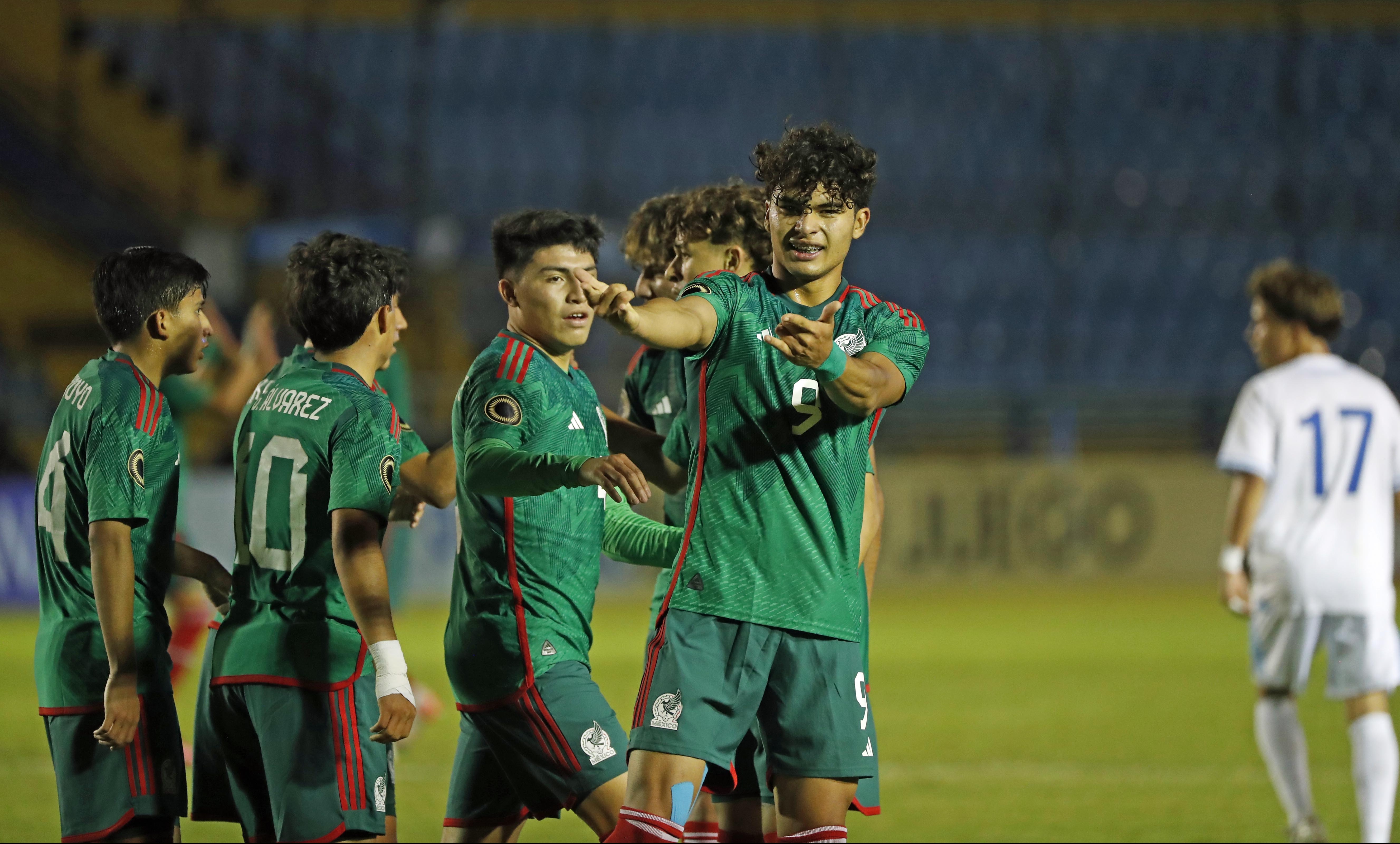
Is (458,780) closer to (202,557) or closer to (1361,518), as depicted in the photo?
(202,557)

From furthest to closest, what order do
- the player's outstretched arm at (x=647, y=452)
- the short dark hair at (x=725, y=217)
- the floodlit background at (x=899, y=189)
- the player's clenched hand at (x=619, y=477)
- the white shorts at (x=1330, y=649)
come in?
the floodlit background at (x=899, y=189)
the white shorts at (x=1330, y=649)
the short dark hair at (x=725, y=217)
the player's outstretched arm at (x=647, y=452)
the player's clenched hand at (x=619, y=477)

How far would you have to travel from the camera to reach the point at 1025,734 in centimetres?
825

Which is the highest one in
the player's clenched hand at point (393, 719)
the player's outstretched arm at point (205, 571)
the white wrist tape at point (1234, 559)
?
the player's outstretched arm at point (205, 571)

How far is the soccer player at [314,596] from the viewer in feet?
11.3

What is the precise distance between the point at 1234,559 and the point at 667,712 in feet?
10.3

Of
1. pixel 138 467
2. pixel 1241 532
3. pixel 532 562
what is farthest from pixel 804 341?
pixel 1241 532

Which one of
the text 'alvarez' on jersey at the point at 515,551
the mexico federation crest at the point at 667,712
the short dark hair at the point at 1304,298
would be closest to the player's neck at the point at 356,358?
the text 'alvarez' on jersey at the point at 515,551

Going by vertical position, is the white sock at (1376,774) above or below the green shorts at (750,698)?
below

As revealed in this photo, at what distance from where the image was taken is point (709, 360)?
3.55m

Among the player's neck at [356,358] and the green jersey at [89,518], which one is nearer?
the green jersey at [89,518]

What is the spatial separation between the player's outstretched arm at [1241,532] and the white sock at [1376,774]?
61cm

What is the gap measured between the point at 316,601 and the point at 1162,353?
19.3 m

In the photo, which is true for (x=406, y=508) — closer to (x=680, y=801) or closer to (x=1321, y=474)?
(x=680, y=801)

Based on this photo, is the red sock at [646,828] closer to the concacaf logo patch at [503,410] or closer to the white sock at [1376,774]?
the concacaf logo patch at [503,410]
